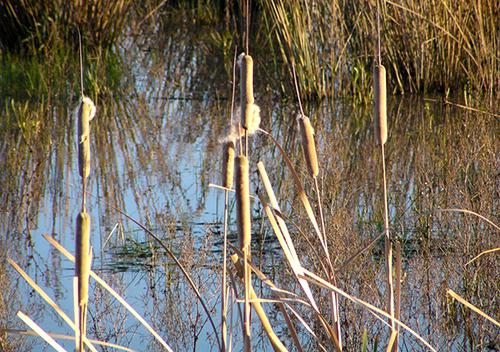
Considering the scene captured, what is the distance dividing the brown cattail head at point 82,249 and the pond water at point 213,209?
434mm

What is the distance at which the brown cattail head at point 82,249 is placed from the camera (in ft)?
4.64

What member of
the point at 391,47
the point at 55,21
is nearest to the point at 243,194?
the point at 391,47

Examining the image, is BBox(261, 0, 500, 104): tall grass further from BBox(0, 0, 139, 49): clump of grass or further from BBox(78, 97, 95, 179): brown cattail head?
BBox(78, 97, 95, 179): brown cattail head

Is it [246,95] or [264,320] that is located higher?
[246,95]

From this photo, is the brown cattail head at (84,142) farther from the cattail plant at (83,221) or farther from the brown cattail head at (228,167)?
the brown cattail head at (228,167)

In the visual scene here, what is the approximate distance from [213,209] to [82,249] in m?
3.25

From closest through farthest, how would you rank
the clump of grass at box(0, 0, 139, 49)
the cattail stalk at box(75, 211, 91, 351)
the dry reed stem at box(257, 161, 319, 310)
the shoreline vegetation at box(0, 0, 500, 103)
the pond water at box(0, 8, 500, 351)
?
the cattail stalk at box(75, 211, 91, 351) → the dry reed stem at box(257, 161, 319, 310) → the pond water at box(0, 8, 500, 351) → the shoreline vegetation at box(0, 0, 500, 103) → the clump of grass at box(0, 0, 139, 49)

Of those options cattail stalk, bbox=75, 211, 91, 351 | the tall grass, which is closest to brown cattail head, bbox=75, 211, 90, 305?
cattail stalk, bbox=75, 211, 91, 351

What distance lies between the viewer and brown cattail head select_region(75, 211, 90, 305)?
141cm

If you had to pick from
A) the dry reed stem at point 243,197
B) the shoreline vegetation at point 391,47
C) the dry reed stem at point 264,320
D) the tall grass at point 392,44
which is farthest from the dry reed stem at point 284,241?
the tall grass at point 392,44

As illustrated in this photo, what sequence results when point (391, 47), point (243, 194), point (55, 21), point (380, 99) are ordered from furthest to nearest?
point (55, 21)
point (391, 47)
point (380, 99)
point (243, 194)

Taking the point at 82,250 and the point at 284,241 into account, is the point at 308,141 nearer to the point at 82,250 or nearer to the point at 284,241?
the point at 284,241

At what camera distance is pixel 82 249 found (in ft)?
4.68

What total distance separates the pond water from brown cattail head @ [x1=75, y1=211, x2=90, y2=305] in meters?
0.43
